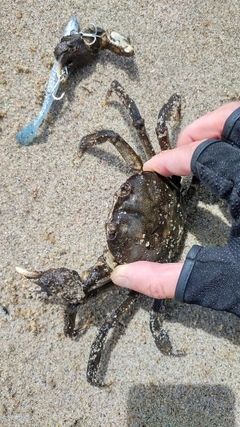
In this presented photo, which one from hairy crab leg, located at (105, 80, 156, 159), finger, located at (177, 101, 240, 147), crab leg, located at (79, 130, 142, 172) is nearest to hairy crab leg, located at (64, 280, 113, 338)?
crab leg, located at (79, 130, 142, 172)

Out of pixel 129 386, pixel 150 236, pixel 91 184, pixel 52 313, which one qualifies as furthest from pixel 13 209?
pixel 129 386

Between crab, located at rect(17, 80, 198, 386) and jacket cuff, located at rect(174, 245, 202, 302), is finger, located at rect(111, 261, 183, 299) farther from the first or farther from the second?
crab, located at rect(17, 80, 198, 386)

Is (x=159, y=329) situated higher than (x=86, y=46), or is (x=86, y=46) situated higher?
(x=86, y=46)

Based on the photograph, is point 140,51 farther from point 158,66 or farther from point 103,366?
point 103,366

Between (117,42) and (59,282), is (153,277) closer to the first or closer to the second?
(59,282)

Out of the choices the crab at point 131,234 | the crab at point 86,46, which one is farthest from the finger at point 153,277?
the crab at point 86,46

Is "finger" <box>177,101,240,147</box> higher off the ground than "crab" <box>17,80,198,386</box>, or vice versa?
"finger" <box>177,101,240,147</box>

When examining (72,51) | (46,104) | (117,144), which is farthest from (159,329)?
(72,51)
